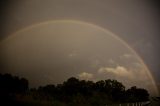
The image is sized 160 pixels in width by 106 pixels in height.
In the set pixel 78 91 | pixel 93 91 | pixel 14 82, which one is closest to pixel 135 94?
pixel 93 91

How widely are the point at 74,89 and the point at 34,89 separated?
5.01 meters

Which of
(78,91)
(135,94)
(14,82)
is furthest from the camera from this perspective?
(135,94)

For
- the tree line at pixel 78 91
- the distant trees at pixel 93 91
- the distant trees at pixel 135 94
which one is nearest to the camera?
the tree line at pixel 78 91

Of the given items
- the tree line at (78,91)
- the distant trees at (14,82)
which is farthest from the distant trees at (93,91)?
the distant trees at (14,82)

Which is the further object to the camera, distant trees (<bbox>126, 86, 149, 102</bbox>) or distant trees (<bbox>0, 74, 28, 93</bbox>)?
distant trees (<bbox>126, 86, 149, 102</bbox>)

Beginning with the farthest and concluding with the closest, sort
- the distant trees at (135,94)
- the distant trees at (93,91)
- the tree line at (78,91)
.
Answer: the distant trees at (135,94), the distant trees at (93,91), the tree line at (78,91)

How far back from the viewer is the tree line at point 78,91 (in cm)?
2673

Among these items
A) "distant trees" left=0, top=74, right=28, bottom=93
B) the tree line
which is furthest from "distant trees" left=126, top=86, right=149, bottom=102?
"distant trees" left=0, top=74, right=28, bottom=93

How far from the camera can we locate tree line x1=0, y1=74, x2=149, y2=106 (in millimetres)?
26734

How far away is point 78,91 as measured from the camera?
1265 inches

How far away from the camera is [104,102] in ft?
97.1

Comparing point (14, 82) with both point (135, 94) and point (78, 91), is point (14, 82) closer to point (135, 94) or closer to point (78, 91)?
point (78, 91)

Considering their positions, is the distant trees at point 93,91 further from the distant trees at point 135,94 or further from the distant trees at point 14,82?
the distant trees at point 14,82

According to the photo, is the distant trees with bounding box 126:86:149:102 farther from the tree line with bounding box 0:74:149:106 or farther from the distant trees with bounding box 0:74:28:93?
the distant trees with bounding box 0:74:28:93
